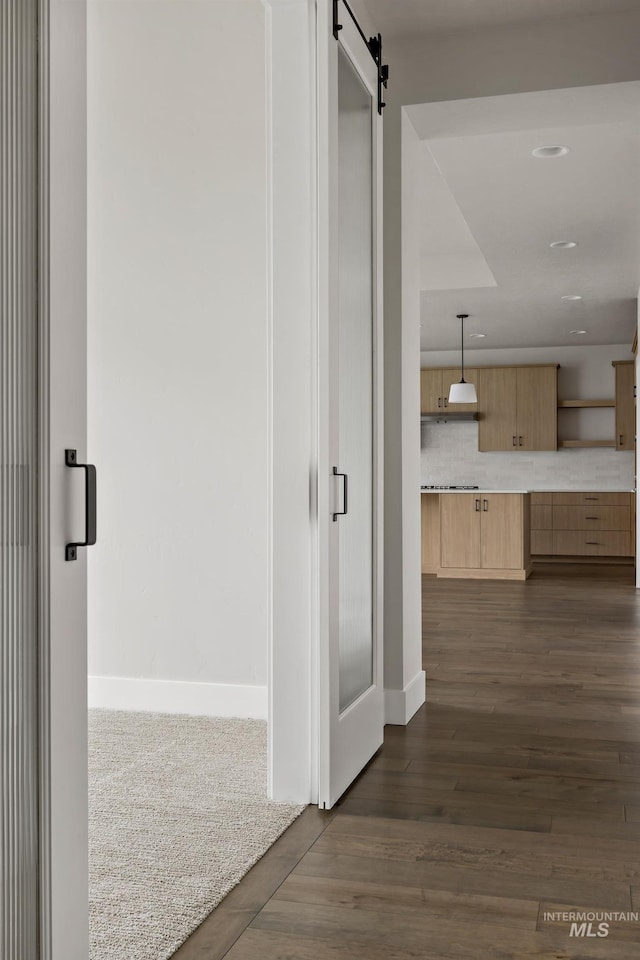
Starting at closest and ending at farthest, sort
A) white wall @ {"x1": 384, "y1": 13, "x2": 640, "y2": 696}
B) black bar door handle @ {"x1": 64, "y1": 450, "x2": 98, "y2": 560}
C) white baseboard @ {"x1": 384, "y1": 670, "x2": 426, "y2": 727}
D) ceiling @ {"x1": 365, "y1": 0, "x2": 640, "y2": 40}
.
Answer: black bar door handle @ {"x1": 64, "y1": 450, "x2": 98, "y2": 560}, ceiling @ {"x1": 365, "y1": 0, "x2": 640, "y2": 40}, white wall @ {"x1": 384, "y1": 13, "x2": 640, "y2": 696}, white baseboard @ {"x1": 384, "y1": 670, "x2": 426, "y2": 727}

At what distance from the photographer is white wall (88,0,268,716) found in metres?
3.99

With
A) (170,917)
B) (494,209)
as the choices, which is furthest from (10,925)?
(494,209)

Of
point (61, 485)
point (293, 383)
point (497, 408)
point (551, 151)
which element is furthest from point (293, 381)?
point (497, 408)

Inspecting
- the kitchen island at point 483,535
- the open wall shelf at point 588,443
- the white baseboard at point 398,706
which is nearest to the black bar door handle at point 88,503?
the white baseboard at point 398,706

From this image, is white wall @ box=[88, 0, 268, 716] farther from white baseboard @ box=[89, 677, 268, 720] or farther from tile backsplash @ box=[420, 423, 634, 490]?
tile backsplash @ box=[420, 423, 634, 490]

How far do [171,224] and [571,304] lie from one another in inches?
238

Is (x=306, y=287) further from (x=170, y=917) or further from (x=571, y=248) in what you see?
(x=571, y=248)

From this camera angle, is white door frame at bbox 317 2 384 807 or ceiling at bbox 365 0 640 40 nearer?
white door frame at bbox 317 2 384 807

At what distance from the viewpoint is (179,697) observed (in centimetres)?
405

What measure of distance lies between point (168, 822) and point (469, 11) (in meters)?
3.31

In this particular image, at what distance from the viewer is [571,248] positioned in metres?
7.11

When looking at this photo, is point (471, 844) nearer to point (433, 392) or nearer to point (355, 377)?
point (355, 377)

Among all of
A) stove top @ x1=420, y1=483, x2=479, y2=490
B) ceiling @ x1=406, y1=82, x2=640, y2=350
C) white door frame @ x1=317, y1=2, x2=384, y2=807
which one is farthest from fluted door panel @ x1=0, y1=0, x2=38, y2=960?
stove top @ x1=420, y1=483, x2=479, y2=490

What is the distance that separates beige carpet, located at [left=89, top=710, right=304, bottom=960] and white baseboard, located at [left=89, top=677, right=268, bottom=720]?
0.09 metres
